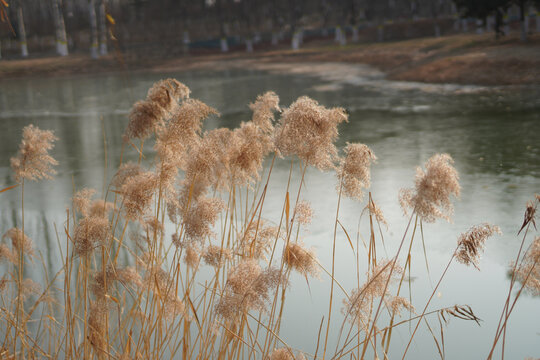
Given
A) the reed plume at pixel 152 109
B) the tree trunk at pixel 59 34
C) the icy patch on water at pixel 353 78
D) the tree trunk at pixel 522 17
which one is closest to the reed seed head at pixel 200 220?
the reed plume at pixel 152 109

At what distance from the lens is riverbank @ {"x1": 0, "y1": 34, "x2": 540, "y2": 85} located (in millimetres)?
11453

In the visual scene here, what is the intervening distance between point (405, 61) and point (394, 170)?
10.3 metres

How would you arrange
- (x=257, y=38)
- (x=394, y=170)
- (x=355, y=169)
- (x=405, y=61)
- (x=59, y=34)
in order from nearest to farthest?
(x=355, y=169)
(x=394, y=170)
(x=405, y=61)
(x=59, y=34)
(x=257, y=38)

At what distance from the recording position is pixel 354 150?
53.9 inches

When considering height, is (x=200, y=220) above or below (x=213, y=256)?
above

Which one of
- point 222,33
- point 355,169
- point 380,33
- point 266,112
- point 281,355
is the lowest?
point 281,355

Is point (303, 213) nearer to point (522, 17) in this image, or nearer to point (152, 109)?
point (152, 109)

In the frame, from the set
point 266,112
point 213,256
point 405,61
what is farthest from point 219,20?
point 213,256

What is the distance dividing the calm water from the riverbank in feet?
3.14

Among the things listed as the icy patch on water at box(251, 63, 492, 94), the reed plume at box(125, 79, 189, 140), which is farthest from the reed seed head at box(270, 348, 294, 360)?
the icy patch on water at box(251, 63, 492, 94)

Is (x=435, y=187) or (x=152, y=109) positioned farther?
(x=152, y=109)

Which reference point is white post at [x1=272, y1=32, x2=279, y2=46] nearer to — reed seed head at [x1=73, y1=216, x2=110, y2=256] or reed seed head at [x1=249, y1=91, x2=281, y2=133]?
reed seed head at [x1=249, y1=91, x2=281, y2=133]

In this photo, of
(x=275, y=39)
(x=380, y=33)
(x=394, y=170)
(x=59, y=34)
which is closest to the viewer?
(x=394, y=170)

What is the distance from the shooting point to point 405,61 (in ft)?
48.5
